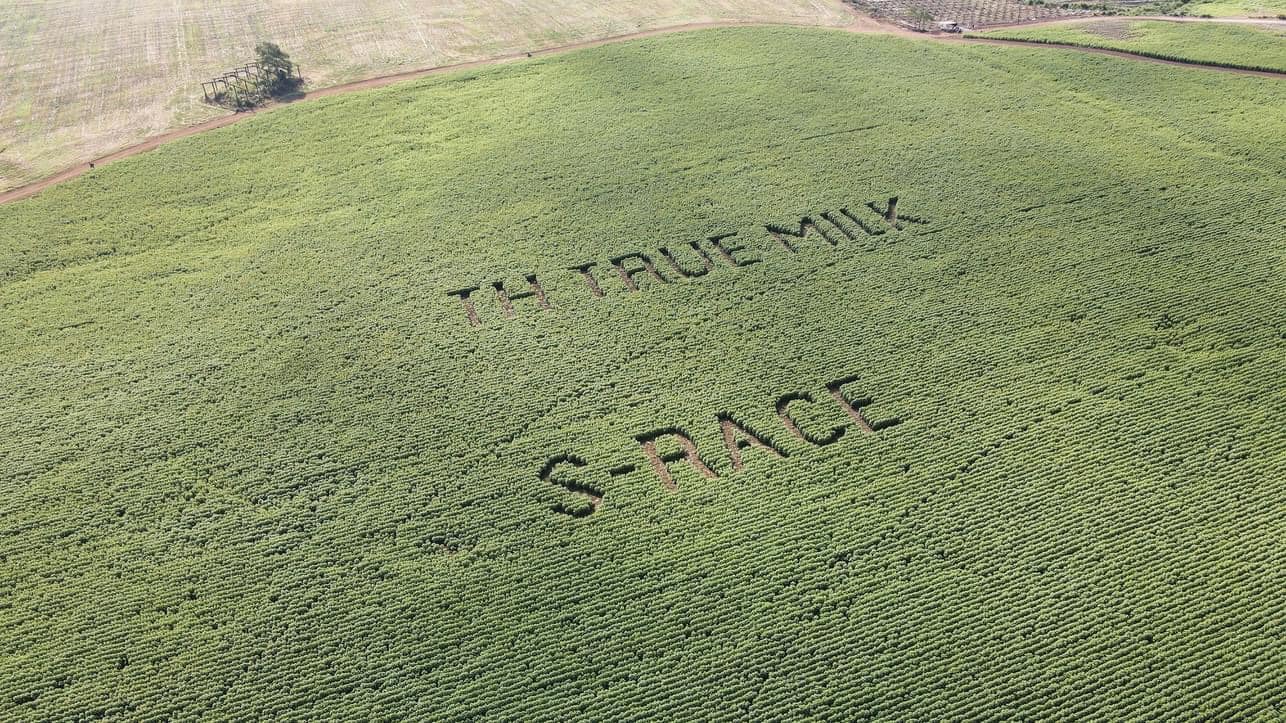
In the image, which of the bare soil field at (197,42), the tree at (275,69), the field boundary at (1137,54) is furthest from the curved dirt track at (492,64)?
the tree at (275,69)

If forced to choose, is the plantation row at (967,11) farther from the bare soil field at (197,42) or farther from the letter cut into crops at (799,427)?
the letter cut into crops at (799,427)

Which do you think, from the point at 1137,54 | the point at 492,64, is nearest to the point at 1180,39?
the point at 1137,54

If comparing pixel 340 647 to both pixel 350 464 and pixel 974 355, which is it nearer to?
pixel 350 464

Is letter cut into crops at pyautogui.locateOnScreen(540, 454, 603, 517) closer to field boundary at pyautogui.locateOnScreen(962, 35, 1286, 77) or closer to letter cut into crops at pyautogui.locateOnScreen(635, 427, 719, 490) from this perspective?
letter cut into crops at pyautogui.locateOnScreen(635, 427, 719, 490)

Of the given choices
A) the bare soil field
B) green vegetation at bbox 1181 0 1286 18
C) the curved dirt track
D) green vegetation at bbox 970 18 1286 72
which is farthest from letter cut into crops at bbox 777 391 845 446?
green vegetation at bbox 1181 0 1286 18

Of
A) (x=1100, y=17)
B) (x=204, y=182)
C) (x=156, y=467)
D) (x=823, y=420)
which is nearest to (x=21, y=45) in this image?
(x=204, y=182)
